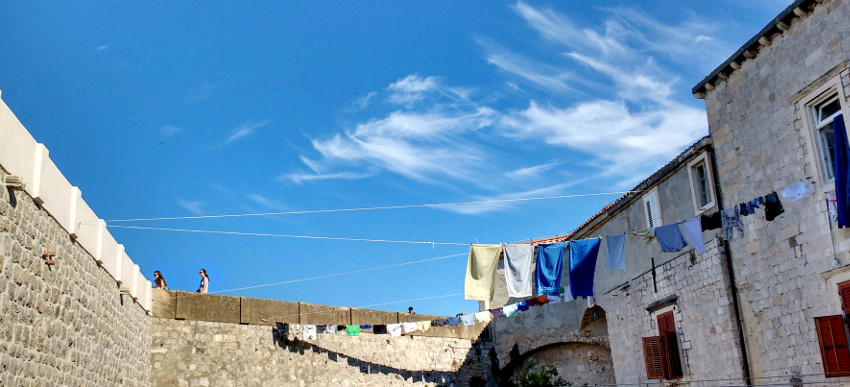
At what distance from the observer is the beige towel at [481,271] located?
15094mm

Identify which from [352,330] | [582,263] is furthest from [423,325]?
[582,263]

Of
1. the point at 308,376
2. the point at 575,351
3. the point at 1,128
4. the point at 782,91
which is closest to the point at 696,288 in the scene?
the point at 782,91

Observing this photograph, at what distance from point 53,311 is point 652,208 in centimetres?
1205

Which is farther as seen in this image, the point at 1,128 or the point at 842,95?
the point at 842,95

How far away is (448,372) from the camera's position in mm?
19500

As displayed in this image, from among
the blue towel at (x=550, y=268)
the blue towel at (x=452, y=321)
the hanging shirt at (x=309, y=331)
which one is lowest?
the hanging shirt at (x=309, y=331)

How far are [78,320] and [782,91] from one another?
11.3m

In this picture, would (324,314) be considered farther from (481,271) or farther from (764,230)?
(764,230)

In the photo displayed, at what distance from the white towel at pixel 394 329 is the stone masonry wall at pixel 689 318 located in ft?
17.6

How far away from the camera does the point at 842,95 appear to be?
408 inches

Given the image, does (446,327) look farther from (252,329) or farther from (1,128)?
(1,128)

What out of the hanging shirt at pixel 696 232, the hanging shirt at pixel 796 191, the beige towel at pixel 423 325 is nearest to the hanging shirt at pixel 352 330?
the beige towel at pixel 423 325

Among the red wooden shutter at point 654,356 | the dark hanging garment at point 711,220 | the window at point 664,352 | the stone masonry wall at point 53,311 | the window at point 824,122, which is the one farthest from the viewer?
the red wooden shutter at point 654,356

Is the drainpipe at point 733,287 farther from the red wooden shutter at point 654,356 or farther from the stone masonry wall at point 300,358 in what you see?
the stone masonry wall at point 300,358
